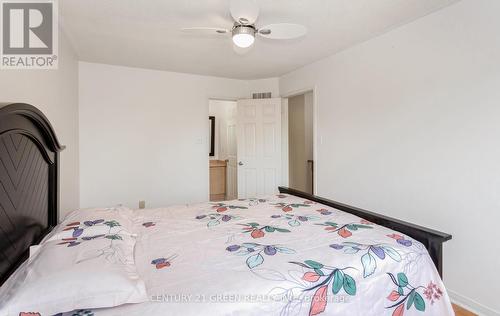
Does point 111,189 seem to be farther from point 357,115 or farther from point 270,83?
point 357,115

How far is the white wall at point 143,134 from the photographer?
346 cm

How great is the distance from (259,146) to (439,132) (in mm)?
2495

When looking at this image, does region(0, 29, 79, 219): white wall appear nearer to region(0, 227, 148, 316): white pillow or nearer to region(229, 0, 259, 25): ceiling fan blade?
region(0, 227, 148, 316): white pillow

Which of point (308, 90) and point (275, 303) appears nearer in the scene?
point (275, 303)

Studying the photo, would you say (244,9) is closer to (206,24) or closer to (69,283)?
(206,24)

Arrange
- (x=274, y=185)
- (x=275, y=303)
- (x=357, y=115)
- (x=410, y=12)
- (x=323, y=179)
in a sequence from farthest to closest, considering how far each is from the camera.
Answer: (x=274, y=185) → (x=323, y=179) → (x=357, y=115) → (x=410, y=12) → (x=275, y=303)

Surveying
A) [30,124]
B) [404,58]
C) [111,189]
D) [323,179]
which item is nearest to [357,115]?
[404,58]

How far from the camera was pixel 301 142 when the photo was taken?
16.1 ft

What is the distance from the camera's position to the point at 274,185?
419 cm

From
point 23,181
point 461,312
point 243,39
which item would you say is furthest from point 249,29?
point 461,312

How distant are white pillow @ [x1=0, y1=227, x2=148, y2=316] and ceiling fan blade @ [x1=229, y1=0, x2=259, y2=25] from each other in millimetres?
1557

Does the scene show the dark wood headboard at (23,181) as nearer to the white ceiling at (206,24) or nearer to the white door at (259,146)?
the white ceiling at (206,24)

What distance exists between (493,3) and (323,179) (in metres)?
2.20

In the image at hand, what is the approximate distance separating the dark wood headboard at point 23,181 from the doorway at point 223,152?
12.1 feet
